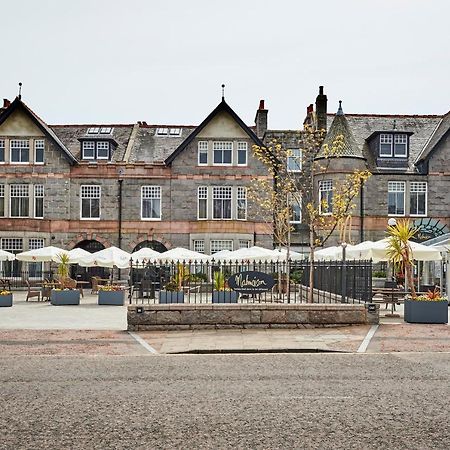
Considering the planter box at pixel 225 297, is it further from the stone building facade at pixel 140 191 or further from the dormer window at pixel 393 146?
the dormer window at pixel 393 146

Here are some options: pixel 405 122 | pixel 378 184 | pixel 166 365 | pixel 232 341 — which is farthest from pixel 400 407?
pixel 405 122

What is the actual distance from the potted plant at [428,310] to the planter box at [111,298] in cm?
1385

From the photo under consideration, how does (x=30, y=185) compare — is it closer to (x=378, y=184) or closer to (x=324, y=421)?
(x=378, y=184)

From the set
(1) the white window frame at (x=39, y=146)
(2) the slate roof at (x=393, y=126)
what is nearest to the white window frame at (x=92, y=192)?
(1) the white window frame at (x=39, y=146)

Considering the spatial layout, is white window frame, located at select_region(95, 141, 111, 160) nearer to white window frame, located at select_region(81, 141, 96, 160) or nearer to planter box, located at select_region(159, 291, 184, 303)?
white window frame, located at select_region(81, 141, 96, 160)

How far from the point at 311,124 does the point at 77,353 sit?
125 ft

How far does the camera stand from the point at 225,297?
2608cm

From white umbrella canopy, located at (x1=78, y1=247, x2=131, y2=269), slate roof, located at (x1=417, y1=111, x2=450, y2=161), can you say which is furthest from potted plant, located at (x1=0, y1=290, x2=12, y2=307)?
slate roof, located at (x1=417, y1=111, x2=450, y2=161)

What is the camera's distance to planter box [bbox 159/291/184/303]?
81.6 feet

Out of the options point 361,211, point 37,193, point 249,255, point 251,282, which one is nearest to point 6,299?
point 249,255

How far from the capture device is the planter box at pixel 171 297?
24.9 meters

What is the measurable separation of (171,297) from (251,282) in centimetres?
447

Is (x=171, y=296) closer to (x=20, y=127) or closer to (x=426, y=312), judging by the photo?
(x=426, y=312)

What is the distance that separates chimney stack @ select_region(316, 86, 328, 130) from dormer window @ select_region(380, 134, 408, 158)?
164 inches
